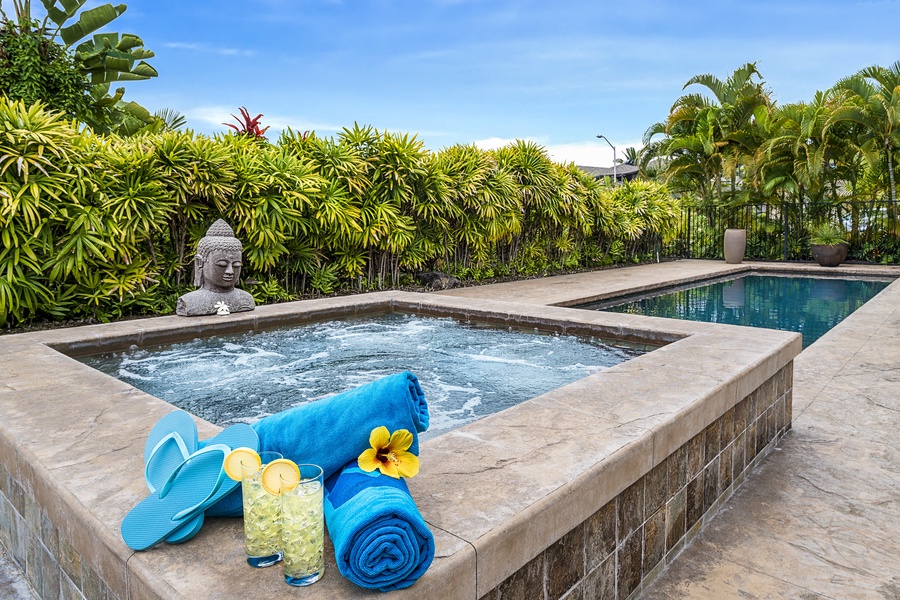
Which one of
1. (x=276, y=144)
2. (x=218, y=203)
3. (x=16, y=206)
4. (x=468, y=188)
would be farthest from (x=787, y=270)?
(x=16, y=206)

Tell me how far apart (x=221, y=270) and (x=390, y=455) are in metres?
3.96

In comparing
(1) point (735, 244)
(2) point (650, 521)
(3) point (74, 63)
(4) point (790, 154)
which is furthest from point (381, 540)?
(4) point (790, 154)

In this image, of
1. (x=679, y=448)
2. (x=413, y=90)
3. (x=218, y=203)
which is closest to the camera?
(x=679, y=448)

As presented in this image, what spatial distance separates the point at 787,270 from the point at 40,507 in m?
12.5

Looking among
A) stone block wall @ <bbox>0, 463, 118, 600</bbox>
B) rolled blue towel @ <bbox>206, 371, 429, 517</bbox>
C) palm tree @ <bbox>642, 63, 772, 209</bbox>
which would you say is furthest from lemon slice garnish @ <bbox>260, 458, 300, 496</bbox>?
palm tree @ <bbox>642, 63, 772, 209</bbox>

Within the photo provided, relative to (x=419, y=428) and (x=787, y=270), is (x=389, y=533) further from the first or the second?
(x=787, y=270)

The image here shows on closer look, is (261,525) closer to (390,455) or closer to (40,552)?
(390,455)

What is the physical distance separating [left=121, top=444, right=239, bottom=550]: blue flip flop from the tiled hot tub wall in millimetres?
595

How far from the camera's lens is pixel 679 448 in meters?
1.98

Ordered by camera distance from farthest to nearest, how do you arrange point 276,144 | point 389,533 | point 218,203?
point 276,144 < point 218,203 < point 389,533

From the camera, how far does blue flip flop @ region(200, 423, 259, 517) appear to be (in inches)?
50.6

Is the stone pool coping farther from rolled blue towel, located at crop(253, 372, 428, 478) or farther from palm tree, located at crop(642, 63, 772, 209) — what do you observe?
palm tree, located at crop(642, 63, 772, 209)

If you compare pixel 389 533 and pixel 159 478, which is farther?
pixel 159 478

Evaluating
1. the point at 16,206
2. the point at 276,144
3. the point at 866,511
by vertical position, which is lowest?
the point at 866,511
